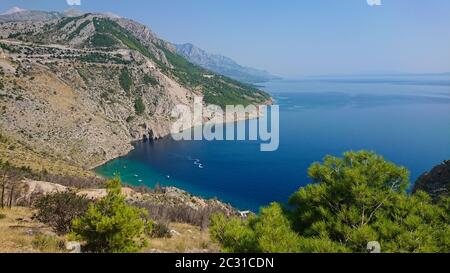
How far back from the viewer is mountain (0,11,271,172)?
84438 millimetres

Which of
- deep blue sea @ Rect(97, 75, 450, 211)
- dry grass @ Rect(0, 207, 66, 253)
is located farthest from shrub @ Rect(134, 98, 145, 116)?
dry grass @ Rect(0, 207, 66, 253)

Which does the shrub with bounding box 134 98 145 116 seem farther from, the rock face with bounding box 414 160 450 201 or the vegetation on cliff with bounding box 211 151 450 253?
the vegetation on cliff with bounding box 211 151 450 253

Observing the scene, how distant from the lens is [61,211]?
18.4m

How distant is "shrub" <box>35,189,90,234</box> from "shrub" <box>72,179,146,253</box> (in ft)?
17.4

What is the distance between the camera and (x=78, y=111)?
330 ft

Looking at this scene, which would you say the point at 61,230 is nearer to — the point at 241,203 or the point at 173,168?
the point at 241,203

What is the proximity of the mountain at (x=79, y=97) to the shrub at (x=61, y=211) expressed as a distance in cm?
4335

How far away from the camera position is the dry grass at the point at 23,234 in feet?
43.5

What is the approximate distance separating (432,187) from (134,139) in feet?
327
